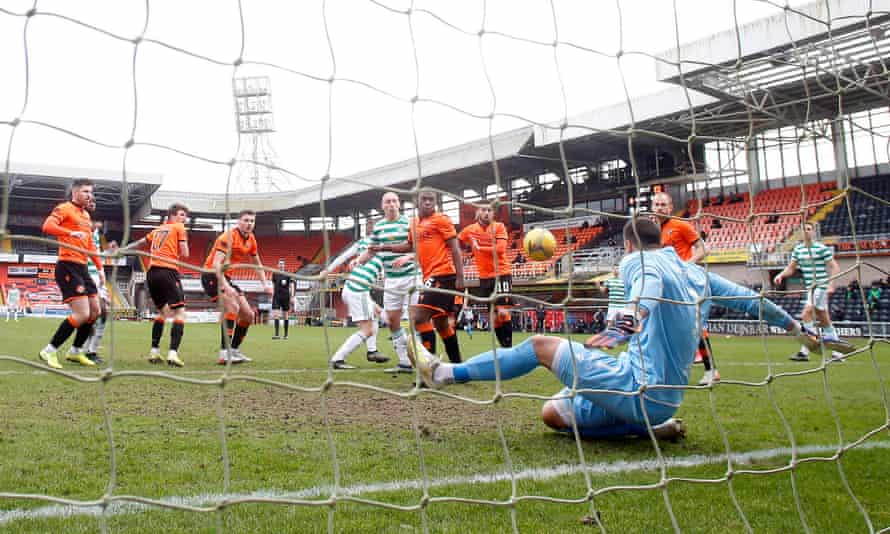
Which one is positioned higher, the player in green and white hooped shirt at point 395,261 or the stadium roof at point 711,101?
the stadium roof at point 711,101

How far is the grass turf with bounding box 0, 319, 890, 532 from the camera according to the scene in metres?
2.14

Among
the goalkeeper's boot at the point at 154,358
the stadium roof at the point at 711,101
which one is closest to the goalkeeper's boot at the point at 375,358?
the stadium roof at the point at 711,101

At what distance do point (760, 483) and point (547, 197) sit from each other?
2252 centimetres

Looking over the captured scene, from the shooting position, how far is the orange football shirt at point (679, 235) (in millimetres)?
5895

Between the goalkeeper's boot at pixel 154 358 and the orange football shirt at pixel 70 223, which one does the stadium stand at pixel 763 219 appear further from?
the orange football shirt at pixel 70 223

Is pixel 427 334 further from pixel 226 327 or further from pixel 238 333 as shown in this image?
pixel 226 327

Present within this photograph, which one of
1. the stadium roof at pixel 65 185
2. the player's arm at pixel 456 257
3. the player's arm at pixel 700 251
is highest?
the stadium roof at pixel 65 185

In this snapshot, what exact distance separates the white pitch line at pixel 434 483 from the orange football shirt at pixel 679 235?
2.69 meters

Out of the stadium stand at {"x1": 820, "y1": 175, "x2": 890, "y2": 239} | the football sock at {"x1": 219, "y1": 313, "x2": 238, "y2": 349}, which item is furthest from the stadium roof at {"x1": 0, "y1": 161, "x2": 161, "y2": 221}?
the stadium stand at {"x1": 820, "y1": 175, "x2": 890, "y2": 239}

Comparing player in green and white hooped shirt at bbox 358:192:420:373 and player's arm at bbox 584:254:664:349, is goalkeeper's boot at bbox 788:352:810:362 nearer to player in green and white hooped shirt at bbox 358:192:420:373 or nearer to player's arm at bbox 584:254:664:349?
player in green and white hooped shirt at bbox 358:192:420:373

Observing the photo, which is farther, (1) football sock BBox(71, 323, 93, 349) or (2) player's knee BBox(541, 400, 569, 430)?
(1) football sock BBox(71, 323, 93, 349)

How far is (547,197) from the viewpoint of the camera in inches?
976

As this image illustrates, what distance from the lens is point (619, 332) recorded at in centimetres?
283

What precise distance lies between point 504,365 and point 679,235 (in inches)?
134
